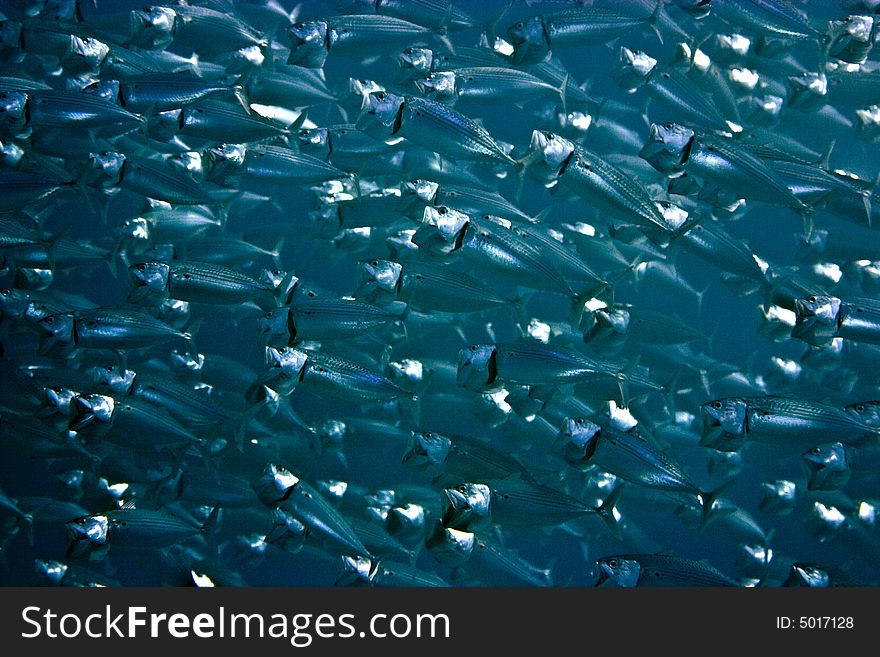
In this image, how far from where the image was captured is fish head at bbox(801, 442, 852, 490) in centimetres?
341

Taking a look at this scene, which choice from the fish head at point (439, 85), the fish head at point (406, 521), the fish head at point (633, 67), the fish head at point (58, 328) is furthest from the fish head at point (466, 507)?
the fish head at point (633, 67)

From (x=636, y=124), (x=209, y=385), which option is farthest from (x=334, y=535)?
(x=636, y=124)

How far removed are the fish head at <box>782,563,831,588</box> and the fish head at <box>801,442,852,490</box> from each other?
0.47 meters

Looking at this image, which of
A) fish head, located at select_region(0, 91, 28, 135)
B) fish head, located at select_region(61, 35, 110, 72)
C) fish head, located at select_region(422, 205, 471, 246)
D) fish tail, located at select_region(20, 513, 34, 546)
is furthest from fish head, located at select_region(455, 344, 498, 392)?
fish tail, located at select_region(20, 513, 34, 546)

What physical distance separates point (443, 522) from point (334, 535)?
66cm

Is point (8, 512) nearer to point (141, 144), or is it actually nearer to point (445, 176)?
point (141, 144)

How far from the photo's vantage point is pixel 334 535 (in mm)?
3248

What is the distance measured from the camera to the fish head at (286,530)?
3.35m

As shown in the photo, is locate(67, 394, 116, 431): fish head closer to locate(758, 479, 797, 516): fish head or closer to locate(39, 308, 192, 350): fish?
locate(39, 308, 192, 350): fish

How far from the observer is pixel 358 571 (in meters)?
3.43

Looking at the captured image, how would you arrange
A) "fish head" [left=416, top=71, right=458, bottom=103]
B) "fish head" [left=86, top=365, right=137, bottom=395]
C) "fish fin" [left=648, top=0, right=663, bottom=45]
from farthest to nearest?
"fish fin" [left=648, top=0, right=663, bottom=45] → "fish head" [left=86, top=365, right=137, bottom=395] → "fish head" [left=416, top=71, right=458, bottom=103]

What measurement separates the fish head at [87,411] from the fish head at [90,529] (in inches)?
16.9

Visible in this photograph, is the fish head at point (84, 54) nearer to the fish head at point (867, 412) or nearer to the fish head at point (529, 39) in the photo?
the fish head at point (529, 39)

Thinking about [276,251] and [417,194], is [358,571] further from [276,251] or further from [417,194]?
[276,251]
